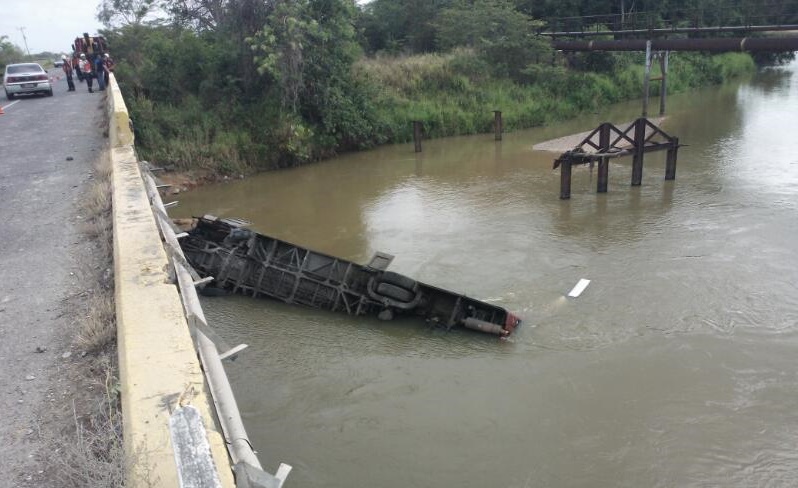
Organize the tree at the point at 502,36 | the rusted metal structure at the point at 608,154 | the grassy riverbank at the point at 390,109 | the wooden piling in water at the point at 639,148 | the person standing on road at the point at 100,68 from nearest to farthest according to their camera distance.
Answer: the rusted metal structure at the point at 608,154
the wooden piling in water at the point at 639,148
the grassy riverbank at the point at 390,109
the person standing on road at the point at 100,68
the tree at the point at 502,36

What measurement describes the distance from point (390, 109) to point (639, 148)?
13.4 meters

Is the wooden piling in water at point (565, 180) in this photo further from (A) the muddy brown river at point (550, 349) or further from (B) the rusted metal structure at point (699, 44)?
(B) the rusted metal structure at point (699, 44)

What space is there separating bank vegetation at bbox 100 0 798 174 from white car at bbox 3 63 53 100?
330cm

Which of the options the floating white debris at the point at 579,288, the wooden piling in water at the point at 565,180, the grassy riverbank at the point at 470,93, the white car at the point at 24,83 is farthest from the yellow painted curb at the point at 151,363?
the white car at the point at 24,83

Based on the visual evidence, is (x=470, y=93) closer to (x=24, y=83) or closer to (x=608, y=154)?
(x=608, y=154)

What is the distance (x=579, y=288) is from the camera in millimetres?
11211

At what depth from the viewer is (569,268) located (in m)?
12.3

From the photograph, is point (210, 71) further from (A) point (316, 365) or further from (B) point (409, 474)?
(B) point (409, 474)

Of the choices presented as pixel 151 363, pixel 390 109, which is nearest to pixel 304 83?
pixel 390 109

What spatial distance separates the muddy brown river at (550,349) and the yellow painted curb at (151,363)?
3.00m

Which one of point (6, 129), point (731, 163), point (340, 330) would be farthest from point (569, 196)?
point (6, 129)

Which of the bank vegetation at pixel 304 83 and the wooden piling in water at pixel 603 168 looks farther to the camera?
the bank vegetation at pixel 304 83

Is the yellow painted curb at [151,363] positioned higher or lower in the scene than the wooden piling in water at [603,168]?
higher

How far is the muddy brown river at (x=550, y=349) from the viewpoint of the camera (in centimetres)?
714
